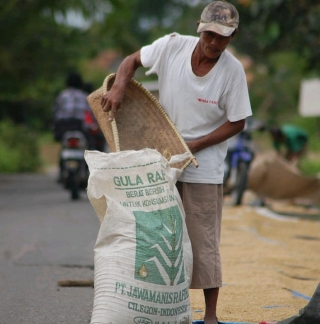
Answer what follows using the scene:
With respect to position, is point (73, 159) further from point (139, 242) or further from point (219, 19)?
point (139, 242)

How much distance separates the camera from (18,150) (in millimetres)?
23922

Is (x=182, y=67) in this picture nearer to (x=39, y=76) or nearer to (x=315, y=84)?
(x=315, y=84)

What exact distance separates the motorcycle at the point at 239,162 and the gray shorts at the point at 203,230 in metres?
7.10

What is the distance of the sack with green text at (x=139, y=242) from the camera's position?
4.07m

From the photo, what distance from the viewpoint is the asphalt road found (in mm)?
5227

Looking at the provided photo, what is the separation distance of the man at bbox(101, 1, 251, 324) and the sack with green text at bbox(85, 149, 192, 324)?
0.83ft

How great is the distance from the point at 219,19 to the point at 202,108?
51 centimetres

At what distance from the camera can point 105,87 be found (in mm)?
4754

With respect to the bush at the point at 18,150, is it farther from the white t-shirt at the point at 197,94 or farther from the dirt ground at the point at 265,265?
the white t-shirt at the point at 197,94

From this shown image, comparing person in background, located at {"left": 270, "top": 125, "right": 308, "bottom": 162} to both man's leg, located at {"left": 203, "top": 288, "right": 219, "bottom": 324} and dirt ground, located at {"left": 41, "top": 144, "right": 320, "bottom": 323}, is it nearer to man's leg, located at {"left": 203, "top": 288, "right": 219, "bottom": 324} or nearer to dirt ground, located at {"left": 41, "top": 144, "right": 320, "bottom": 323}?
dirt ground, located at {"left": 41, "top": 144, "right": 320, "bottom": 323}

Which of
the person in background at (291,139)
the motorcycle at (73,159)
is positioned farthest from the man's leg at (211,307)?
the person in background at (291,139)

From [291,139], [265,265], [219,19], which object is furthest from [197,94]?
[291,139]

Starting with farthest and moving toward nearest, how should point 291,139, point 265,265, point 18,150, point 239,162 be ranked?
1. point 18,150
2. point 291,139
3. point 239,162
4. point 265,265

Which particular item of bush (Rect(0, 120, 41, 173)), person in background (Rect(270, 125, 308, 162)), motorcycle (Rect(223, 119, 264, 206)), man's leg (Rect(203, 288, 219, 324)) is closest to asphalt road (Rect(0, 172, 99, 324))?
man's leg (Rect(203, 288, 219, 324))
